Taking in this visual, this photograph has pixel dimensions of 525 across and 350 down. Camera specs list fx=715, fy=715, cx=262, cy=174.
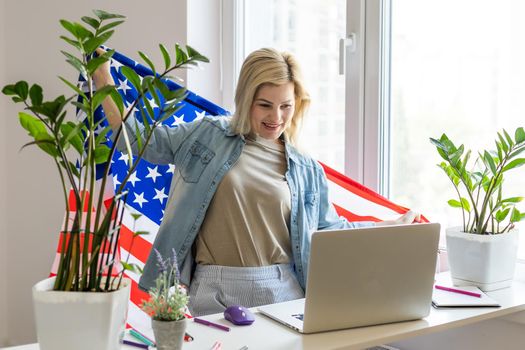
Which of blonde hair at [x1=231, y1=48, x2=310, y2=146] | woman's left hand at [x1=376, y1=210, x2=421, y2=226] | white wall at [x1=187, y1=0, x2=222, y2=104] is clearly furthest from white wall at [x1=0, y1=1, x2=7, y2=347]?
woman's left hand at [x1=376, y1=210, x2=421, y2=226]

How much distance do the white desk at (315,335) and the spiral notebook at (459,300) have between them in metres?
0.03

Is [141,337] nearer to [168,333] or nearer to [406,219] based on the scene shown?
[168,333]

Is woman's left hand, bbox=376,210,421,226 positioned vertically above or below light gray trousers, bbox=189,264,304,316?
above

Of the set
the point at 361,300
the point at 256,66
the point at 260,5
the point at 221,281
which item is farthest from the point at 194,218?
the point at 260,5

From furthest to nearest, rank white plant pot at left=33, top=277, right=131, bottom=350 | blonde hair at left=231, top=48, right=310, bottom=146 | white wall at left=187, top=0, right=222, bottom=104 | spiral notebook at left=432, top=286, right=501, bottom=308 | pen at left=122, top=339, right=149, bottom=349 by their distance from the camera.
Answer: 1. white wall at left=187, top=0, right=222, bottom=104
2. blonde hair at left=231, top=48, right=310, bottom=146
3. spiral notebook at left=432, top=286, right=501, bottom=308
4. pen at left=122, top=339, right=149, bottom=349
5. white plant pot at left=33, top=277, right=131, bottom=350

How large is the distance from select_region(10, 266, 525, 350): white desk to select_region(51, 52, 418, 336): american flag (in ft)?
2.58

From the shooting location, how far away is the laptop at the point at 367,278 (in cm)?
171

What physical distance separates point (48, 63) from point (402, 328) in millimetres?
2600

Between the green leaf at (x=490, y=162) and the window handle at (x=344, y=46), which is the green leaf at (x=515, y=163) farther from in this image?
the window handle at (x=344, y=46)

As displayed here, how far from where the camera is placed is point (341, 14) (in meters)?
3.03

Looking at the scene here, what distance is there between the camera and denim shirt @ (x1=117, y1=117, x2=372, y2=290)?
2.35m

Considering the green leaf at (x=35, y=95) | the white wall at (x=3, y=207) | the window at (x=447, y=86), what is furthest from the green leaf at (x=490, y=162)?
the white wall at (x=3, y=207)

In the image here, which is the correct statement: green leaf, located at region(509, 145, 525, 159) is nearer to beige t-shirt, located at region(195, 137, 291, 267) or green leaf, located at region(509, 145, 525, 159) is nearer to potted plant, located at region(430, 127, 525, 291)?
potted plant, located at region(430, 127, 525, 291)


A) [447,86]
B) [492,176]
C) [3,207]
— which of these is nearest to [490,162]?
[492,176]
